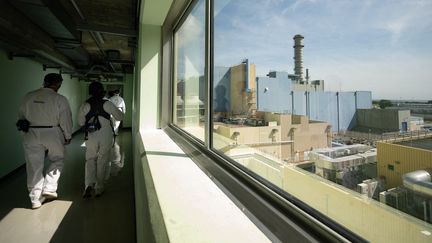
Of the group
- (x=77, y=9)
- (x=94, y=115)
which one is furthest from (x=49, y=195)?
(x=77, y=9)

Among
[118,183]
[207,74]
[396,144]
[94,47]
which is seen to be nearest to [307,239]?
[396,144]

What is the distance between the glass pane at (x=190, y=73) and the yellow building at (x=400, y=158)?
1.45 m

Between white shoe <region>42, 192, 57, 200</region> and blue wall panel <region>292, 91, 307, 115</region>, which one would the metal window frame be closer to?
blue wall panel <region>292, 91, 307, 115</region>

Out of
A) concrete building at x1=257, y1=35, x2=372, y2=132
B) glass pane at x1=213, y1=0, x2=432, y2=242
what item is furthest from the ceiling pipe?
concrete building at x1=257, y1=35, x2=372, y2=132

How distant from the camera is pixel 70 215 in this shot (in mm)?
2791

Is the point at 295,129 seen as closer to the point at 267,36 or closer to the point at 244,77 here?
the point at 267,36

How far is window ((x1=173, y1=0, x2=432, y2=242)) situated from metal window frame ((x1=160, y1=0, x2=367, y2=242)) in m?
0.02

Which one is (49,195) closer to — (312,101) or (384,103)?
(312,101)

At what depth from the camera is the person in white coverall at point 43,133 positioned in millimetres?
3039

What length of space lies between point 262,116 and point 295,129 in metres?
0.25

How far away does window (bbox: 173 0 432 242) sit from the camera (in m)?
0.41

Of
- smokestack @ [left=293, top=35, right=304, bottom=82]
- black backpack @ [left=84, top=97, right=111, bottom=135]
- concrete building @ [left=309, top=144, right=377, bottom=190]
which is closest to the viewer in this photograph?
concrete building @ [left=309, top=144, right=377, bottom=190]

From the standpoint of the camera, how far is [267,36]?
937 millimetres

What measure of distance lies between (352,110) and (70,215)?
131 inches
